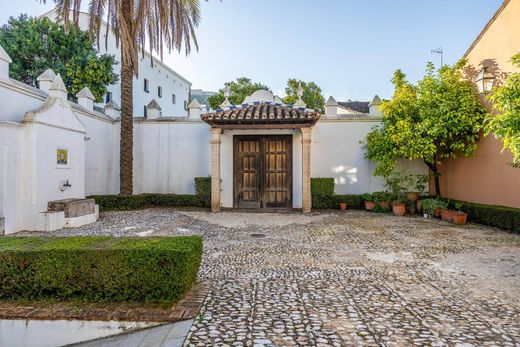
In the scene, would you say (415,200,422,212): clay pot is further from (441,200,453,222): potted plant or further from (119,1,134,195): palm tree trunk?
(119,1,134,195): palm tree trunk

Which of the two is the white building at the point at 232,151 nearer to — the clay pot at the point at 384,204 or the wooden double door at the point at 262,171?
the wooden double door at the point at 262,171

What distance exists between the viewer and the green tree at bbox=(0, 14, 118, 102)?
14.7 meters

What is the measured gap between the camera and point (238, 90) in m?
25.6

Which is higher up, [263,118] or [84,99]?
[84,99]

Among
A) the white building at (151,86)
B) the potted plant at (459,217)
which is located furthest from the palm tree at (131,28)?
the potted plant at (459,217)

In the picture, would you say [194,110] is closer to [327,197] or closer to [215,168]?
[215,168]

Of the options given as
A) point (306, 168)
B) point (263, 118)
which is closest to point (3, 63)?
point (263, 118)

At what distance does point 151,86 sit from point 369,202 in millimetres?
19550

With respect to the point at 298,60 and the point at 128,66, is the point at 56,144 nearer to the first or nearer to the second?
the point at 128,66

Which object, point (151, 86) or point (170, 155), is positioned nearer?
→ point (170, 155)

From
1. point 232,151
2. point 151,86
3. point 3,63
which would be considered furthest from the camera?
point 151,86

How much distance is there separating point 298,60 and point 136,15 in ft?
31.5

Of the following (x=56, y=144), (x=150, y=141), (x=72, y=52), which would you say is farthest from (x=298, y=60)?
(x=56, y=144)

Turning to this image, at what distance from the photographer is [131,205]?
1066 cm
